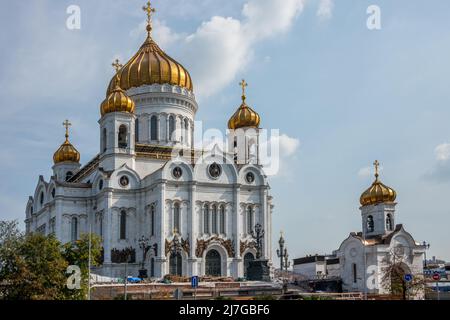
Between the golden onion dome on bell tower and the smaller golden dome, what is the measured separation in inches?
176

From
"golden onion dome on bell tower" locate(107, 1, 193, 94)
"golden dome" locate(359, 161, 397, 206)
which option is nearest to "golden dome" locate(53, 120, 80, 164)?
"golden onion dome on bell tower" locate(107, 1, 193, 94)

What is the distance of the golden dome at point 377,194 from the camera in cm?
5647

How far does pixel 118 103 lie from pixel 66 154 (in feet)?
36.8

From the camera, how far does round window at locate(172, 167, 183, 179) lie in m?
56.6

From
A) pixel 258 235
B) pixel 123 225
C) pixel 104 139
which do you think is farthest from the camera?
pixel 104 139

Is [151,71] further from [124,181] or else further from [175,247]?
[175,247]

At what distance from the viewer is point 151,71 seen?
6322cm

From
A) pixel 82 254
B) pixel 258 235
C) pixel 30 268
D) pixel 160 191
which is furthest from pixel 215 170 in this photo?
pixel 30 268

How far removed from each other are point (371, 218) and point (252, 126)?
44.3 feet
